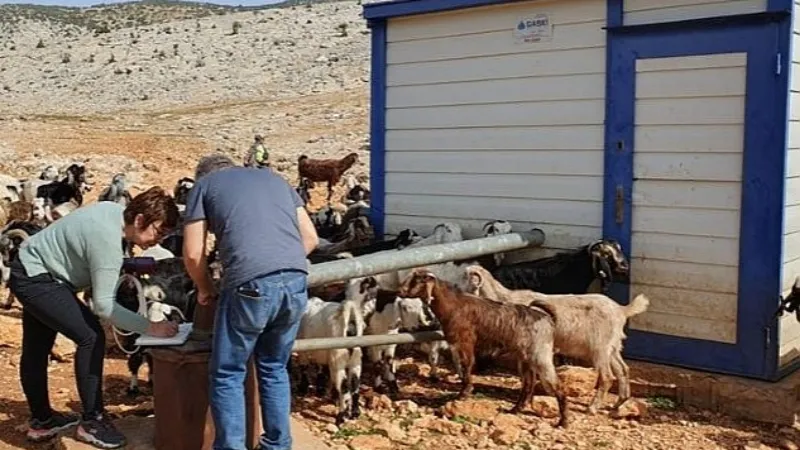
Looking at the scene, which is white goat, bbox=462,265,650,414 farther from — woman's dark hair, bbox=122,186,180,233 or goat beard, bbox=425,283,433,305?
woman's dark hair, bbox=122,186,180,233

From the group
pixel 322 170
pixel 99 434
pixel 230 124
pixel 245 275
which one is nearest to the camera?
pixel 245 275

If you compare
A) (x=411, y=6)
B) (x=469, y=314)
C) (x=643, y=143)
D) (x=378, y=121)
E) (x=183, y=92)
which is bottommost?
(x=469, y=314)

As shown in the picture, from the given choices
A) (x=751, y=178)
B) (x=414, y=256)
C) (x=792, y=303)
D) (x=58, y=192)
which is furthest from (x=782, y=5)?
(x=58, y=192)

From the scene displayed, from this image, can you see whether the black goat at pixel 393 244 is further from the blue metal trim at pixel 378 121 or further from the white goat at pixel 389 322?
the white goat at pixel 389 322

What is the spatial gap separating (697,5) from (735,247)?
1795 millimetres

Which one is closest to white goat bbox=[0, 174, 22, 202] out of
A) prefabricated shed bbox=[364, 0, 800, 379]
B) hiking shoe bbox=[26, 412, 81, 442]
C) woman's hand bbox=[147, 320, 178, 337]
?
prefabricated shed bbox=[364, 0, 800, 379]

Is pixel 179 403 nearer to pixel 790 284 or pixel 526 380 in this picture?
pixel 526 380

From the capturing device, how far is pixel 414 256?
7.52 metres

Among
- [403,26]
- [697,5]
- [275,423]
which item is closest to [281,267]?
[275,423]

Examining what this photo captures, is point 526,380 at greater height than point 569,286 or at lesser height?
lesser

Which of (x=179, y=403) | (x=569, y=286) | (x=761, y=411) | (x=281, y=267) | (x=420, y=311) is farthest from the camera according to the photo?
(x=569, y=286)

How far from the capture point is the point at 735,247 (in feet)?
24.6

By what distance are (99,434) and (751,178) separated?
4.72 metres

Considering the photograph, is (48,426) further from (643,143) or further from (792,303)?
(792,303)
